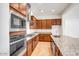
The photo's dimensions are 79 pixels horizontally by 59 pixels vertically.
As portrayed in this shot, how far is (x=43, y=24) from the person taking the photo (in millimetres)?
1791

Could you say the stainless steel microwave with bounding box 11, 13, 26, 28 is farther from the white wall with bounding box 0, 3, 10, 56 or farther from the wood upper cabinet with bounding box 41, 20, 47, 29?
the wood upper cabinet with bounding box 41, 20, 47, 29

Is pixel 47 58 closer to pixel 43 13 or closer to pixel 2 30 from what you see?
pixel 2 30

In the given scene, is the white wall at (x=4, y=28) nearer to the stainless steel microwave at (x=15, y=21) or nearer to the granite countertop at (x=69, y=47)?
the stainless steel microwave at (x=15, y=21)

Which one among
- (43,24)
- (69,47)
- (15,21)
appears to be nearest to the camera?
(15,21)

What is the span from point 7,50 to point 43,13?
0.87 m

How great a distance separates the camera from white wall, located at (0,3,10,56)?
0.96 meters

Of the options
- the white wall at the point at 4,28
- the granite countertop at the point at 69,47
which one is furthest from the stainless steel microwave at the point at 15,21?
the granite countertop at the point at 69,47

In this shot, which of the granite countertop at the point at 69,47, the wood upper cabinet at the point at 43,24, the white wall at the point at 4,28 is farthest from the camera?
the wood upper cabinet at the point at 43,24

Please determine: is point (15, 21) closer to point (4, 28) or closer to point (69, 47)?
point (4, 28)

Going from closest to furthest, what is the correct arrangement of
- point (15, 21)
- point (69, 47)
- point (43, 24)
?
point (15, 21), point (69, 47), point (43, 24)

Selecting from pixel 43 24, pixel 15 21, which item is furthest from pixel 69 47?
pixel 15 21

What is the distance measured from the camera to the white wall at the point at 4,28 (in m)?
0.96

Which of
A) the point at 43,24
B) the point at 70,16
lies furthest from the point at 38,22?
the point at 70,16

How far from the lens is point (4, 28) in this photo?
0.97m
